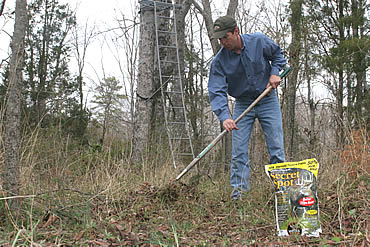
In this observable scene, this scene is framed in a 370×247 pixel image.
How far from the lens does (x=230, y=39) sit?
11.2 ft

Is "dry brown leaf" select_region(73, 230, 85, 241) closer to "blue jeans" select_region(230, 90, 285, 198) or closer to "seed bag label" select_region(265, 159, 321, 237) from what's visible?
"seed bag label" select_region(265, 159, 321, 237)

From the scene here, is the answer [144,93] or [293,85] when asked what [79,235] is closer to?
[144,93]

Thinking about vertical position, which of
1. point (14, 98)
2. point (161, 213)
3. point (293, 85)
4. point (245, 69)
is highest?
point (293, 85)

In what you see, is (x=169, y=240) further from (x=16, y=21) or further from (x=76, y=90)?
(x=76, y=90)

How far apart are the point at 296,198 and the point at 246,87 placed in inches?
59.4

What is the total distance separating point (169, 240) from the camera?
2363mm

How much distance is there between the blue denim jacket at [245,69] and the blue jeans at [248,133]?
0.50ft

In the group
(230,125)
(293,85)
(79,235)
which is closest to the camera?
(79,235)

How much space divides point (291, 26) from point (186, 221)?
6738 millimetres

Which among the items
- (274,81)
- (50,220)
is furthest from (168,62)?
(50,220)

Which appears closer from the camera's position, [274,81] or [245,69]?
[274,81]

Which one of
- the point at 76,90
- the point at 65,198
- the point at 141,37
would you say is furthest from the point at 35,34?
the point at 65,198

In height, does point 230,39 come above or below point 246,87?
above

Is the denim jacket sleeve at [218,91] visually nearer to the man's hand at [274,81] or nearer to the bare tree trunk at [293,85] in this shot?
the man's hand at [274,81]
